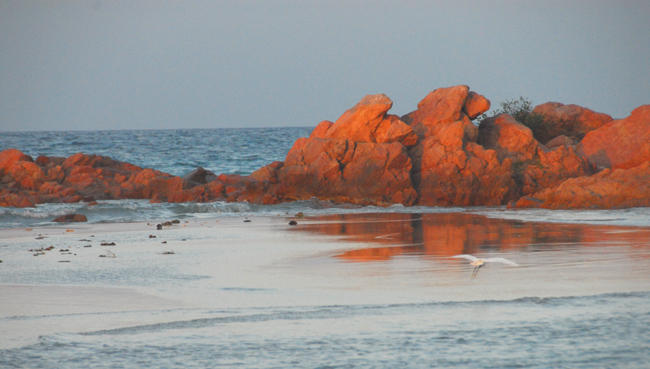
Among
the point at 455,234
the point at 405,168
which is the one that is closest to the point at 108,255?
the point at 455,234

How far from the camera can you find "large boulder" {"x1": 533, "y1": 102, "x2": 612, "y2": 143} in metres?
29.9

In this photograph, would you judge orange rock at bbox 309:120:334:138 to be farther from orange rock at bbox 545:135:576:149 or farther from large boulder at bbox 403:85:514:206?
orange rock at bbox 545:135:576:149

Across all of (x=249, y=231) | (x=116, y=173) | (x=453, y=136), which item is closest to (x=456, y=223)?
(x=249, y=231)

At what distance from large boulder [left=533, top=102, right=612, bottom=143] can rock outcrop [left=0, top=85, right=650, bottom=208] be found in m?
3.04

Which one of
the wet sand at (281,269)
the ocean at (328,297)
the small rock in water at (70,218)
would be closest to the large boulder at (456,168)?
the ocean at (328,297)

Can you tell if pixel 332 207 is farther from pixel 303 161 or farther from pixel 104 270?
pixel 104 270

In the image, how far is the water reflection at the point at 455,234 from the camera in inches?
485

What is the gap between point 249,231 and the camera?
52.7 feet

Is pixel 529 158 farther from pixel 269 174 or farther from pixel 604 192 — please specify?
pixel 269 174

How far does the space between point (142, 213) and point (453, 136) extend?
9.79 m

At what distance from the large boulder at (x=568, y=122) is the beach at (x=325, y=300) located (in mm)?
15905

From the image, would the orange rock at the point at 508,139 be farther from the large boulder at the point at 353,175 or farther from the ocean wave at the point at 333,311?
the ocean wave at the point at 333,311

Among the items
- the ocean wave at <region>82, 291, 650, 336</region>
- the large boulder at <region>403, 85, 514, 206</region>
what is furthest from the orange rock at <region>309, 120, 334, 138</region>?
the ocean wave at <region>82, 291, 650, 336</region>

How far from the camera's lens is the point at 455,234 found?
1471 centimetres
